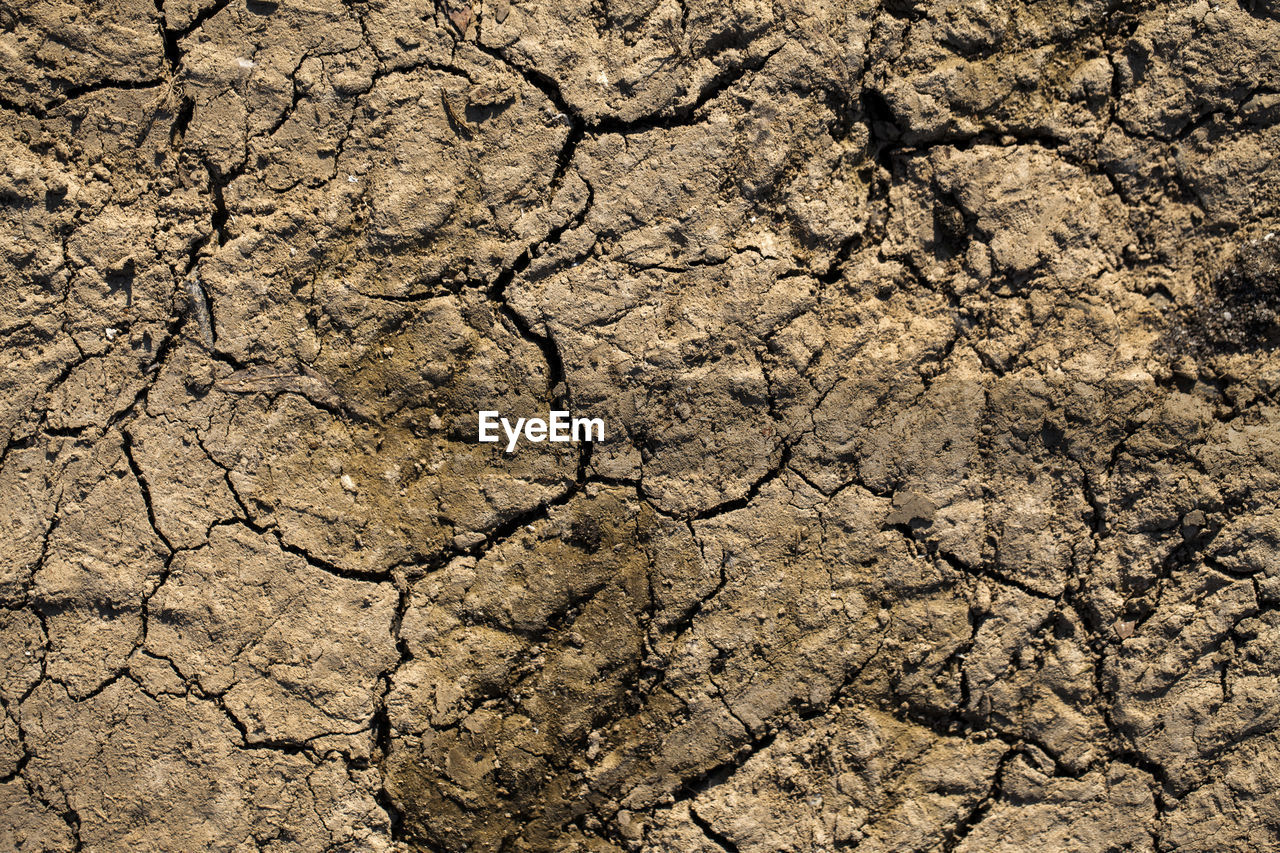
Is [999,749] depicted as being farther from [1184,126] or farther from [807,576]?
[1184,126]

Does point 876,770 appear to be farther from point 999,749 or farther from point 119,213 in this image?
point 119,213

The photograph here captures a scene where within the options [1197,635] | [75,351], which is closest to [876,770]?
[1197,635]

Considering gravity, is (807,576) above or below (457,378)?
below

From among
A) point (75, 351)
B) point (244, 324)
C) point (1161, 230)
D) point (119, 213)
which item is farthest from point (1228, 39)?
point (75, 351)

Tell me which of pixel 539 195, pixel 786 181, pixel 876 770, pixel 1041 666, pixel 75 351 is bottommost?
pixel 876 770

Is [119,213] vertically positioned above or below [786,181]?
below

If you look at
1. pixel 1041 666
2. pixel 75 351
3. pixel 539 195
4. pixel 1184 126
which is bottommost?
pixel 1041 666
